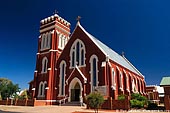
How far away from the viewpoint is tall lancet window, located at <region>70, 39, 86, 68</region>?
115ft

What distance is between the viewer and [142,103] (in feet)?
87.3

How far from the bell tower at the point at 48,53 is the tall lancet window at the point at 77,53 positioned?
4.72 meters

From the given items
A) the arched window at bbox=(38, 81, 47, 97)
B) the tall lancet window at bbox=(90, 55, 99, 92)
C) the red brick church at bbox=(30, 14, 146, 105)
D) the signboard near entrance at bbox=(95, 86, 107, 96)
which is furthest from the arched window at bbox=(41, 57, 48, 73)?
the signboard near entrance at bbox=(95, 86, 107, 96)

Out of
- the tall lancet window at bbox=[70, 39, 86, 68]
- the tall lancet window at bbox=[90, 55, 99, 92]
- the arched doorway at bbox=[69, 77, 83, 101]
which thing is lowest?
the arched doorway at bbox=[69, 77, 83, 101]

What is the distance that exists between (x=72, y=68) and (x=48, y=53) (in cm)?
831

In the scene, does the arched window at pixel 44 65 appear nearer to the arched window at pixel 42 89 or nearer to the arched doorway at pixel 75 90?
the arched window at pixel 42 89

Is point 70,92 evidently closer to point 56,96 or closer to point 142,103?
point 56,96

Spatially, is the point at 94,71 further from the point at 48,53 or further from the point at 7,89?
the point at 7,89

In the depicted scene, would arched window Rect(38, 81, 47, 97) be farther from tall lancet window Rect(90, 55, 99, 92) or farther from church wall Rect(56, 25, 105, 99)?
tall lancet window Rect(90, 55, 99, 92)

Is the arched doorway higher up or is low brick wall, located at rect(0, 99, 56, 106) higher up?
the arched doorway

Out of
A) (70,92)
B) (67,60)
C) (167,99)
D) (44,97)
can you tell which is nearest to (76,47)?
(67,60)

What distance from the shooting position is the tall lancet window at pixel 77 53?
115 ft

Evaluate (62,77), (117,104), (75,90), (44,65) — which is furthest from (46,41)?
(117,104)

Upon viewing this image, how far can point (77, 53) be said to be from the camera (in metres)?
36.2
